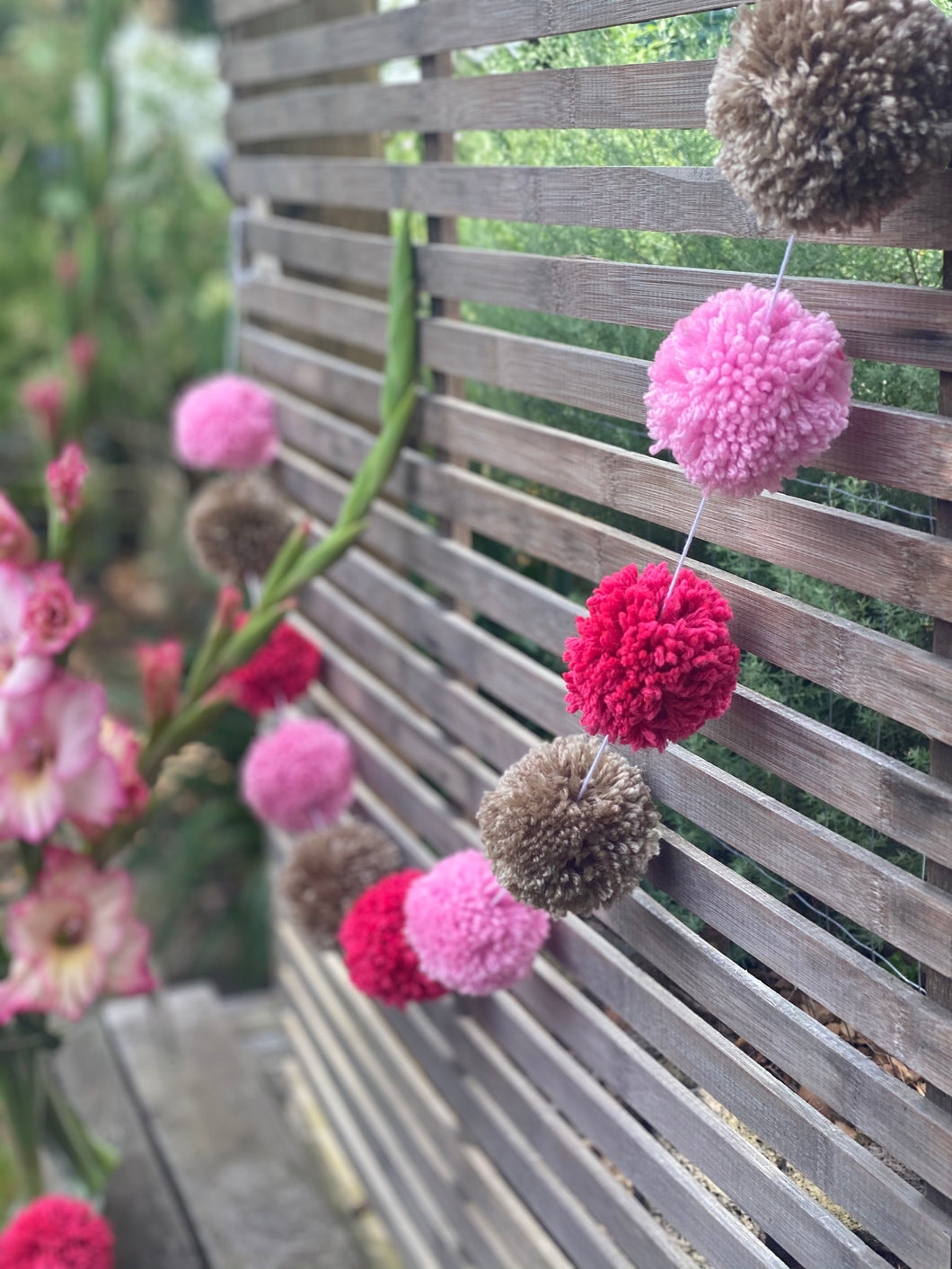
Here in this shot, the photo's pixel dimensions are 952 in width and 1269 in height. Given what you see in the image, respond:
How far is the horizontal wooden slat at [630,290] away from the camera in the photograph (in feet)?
2.02

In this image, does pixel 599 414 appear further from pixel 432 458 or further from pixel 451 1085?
pixel 451 1085

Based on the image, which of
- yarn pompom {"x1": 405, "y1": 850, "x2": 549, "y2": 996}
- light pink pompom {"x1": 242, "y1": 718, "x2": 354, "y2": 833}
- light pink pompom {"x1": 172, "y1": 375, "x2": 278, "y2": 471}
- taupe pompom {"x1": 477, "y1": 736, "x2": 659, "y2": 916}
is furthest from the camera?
→ light pink pompom {"x1": 172, "y1": 375, "x2": 278, "y2": 471}

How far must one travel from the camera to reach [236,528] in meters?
1.46

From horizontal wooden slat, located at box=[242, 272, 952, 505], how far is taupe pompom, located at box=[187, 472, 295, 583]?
212mm

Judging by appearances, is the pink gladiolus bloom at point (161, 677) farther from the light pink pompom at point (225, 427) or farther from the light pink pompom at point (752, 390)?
the light pink pompom at point (752, 390)

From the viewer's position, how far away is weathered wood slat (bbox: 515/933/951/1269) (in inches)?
25.8

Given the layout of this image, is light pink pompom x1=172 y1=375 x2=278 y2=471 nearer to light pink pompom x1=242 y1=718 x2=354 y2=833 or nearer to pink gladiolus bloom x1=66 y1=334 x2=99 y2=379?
light pink pompom x1=242 y1=718 x2=354 y2=833

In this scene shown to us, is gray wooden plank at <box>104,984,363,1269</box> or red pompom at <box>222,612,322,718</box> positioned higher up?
red pompom at <box>222,612,322,718</box>

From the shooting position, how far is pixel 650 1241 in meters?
0.91

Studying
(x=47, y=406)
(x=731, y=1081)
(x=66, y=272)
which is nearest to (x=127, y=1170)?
(x=731, y=1081)

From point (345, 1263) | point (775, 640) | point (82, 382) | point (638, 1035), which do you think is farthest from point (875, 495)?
point (82, 382)

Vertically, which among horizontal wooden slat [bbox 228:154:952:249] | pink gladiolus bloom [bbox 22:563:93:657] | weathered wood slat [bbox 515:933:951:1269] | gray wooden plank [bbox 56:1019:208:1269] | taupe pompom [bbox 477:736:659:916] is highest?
horizontal wooden slat [bbox 228:154:952:249]

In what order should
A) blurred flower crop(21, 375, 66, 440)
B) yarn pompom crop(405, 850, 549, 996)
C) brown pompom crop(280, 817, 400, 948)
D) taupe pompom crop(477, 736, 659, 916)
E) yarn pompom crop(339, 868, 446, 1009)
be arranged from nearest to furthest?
taupe pompom crop(477, 736, 659, 916), yarn pompom crop(405, 850, 549, 996), yarn pompom crop(339, 868, 446, 1009), brown pompom crop(280, 817, 400, 948), blurred flower crop(21, 375, 66, 440)

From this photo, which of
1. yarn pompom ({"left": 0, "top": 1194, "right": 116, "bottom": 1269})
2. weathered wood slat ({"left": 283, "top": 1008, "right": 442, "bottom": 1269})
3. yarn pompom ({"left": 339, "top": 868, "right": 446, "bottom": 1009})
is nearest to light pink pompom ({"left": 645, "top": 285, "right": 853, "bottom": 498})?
yarn pompom ({"left": 339, "top": 868, "right": 446, "bottom": 1009})
